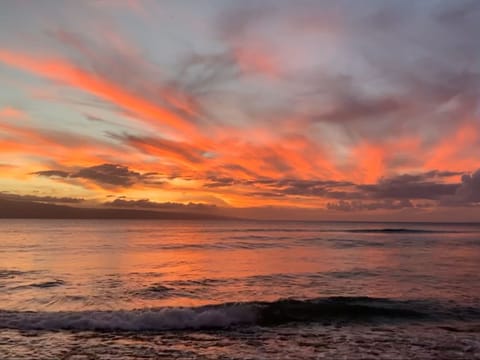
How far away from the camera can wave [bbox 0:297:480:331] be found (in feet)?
45.0

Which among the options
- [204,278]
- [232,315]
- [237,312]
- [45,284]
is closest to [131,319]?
[232,315]

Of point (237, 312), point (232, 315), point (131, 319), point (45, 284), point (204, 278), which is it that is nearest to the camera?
point (131, 319)

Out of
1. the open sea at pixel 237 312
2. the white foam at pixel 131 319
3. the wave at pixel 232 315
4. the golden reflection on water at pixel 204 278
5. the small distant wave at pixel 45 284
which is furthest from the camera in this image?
the small distant wave at pixel 45 284

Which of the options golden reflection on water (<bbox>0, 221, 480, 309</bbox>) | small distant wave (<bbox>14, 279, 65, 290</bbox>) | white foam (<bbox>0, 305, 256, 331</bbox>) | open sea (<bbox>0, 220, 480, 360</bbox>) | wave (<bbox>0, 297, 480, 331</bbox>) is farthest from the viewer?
small distant wave (<bbox>14, 279, 65, 290</bbox>)

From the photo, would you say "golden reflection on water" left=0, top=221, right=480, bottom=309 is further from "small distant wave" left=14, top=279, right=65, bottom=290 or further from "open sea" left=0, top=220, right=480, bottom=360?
"small distant wave" left=14, top=279, right=65, bottom=290

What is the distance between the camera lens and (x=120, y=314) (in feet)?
48.6

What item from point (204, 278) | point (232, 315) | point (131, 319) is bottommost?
point (204, 278)

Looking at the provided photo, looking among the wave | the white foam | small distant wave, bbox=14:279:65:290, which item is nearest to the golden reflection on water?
small distant wave, bbox=14:279:65:290

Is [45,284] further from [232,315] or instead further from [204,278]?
[232,315]

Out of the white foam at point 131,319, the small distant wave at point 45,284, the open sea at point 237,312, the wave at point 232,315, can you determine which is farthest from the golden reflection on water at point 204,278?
the white foam at point 131,319

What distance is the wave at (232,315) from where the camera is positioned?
13.7 meters

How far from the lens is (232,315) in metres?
15.3

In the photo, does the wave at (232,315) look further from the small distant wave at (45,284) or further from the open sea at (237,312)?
the small distant wave at (45,284)

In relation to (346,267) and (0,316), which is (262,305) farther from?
(346,267)
